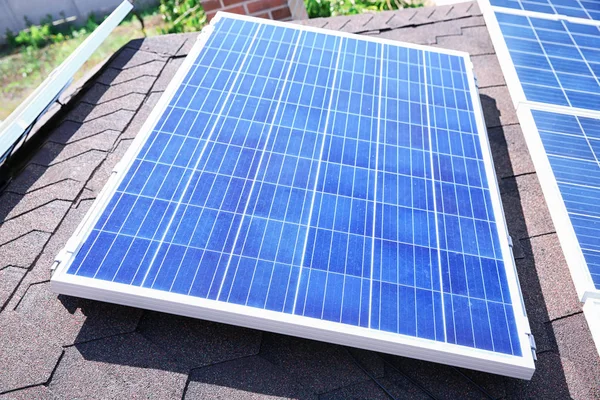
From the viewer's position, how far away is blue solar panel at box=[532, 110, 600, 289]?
6.01 meters

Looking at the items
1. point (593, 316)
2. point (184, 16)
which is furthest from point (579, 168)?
point (184, 16)

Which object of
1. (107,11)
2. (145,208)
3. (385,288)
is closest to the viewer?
(385,288)

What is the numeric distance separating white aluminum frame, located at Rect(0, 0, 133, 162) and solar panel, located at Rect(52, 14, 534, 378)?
7.12 feet

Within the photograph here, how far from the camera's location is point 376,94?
290 inches

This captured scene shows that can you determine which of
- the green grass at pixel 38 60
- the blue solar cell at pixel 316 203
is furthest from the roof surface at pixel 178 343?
the green grass at pixel 38 60

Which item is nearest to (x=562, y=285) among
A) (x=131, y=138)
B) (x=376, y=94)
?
(x=376, y=94)

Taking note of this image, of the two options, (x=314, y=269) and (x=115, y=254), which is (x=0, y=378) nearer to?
(x=115, y=254)

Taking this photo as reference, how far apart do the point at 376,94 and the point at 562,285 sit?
11.6 ft

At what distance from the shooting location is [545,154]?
692 centimetres

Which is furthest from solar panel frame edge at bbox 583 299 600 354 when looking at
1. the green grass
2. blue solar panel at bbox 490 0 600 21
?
the green grass

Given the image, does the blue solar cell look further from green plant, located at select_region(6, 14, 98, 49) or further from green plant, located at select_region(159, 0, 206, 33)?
green plant, located at select_region(6, 14, 98, 49)

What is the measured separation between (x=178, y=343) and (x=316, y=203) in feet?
6.86

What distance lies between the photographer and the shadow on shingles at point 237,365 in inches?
194

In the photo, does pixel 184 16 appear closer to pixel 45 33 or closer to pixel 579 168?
pixel 45 33
